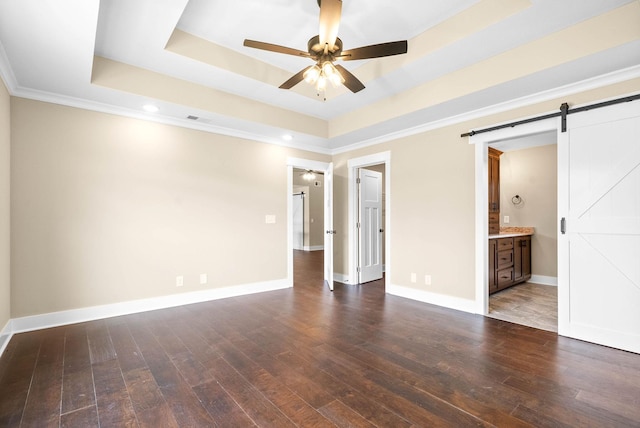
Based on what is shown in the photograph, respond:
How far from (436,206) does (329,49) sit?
2623 millimetres

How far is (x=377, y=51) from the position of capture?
240cm

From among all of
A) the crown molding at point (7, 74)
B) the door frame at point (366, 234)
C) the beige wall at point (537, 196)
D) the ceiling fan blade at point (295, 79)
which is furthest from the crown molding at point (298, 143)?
the beige wall at point (537, 196)

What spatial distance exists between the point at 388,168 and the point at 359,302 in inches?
83.1

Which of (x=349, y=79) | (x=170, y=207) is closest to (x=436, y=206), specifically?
(x=349, y=79)

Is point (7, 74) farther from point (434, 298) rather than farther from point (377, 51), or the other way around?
point (434, 298)

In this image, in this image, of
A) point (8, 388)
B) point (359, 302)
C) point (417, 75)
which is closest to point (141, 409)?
point (8, 388)

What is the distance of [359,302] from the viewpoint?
169 inches

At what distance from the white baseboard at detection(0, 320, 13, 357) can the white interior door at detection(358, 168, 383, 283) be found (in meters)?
4.48

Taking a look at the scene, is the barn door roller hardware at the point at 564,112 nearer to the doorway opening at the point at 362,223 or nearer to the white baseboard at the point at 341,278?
the doorway opening at the point at 362,223

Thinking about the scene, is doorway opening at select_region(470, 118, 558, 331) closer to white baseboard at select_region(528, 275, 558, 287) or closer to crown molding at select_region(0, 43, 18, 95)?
white baseboard at select_region(528, 275, 558, 287)

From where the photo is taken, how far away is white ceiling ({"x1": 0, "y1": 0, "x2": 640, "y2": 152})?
235 centimetres

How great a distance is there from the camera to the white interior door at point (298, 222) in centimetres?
1128

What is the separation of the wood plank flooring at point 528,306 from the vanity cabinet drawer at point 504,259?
0.43 meters

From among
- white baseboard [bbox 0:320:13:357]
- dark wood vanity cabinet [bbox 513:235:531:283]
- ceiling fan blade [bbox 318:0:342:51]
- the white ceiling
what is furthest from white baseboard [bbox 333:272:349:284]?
white baseboard [bbox 0:320:13:357]
